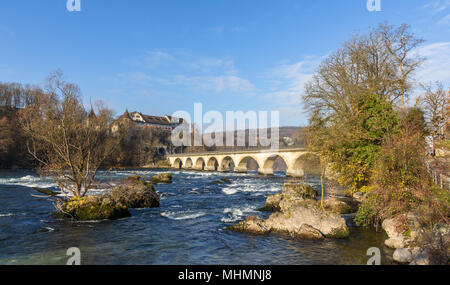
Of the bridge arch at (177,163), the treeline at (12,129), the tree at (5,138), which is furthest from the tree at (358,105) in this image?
the bridge arch at (177,163)

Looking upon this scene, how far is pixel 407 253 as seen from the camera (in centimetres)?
764

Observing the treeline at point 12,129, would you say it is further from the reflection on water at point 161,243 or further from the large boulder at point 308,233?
the large boulder at point 308,233

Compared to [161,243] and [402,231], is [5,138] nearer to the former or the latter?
[161,243]

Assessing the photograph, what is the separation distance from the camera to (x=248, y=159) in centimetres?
6819

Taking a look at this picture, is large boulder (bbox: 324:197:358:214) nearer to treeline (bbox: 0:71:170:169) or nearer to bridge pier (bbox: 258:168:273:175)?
treeline (bbox: 0:71:170:169)

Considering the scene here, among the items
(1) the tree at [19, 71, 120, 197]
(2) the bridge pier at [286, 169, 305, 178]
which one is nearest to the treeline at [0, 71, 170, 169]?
(1) the tree at [19, 71, 120, 197]

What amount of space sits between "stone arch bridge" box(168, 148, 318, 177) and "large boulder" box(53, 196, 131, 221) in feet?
44.5

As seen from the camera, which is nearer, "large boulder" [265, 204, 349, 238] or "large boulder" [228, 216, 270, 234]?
"large boulder" [265, 204, 349, 238]

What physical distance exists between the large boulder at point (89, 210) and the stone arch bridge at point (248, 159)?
13.6 metres

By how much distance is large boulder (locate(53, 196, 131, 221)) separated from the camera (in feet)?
42.2

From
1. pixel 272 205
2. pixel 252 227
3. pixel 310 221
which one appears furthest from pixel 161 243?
pixel 272 205

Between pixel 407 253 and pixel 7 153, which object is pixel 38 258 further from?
pixel 7 153
